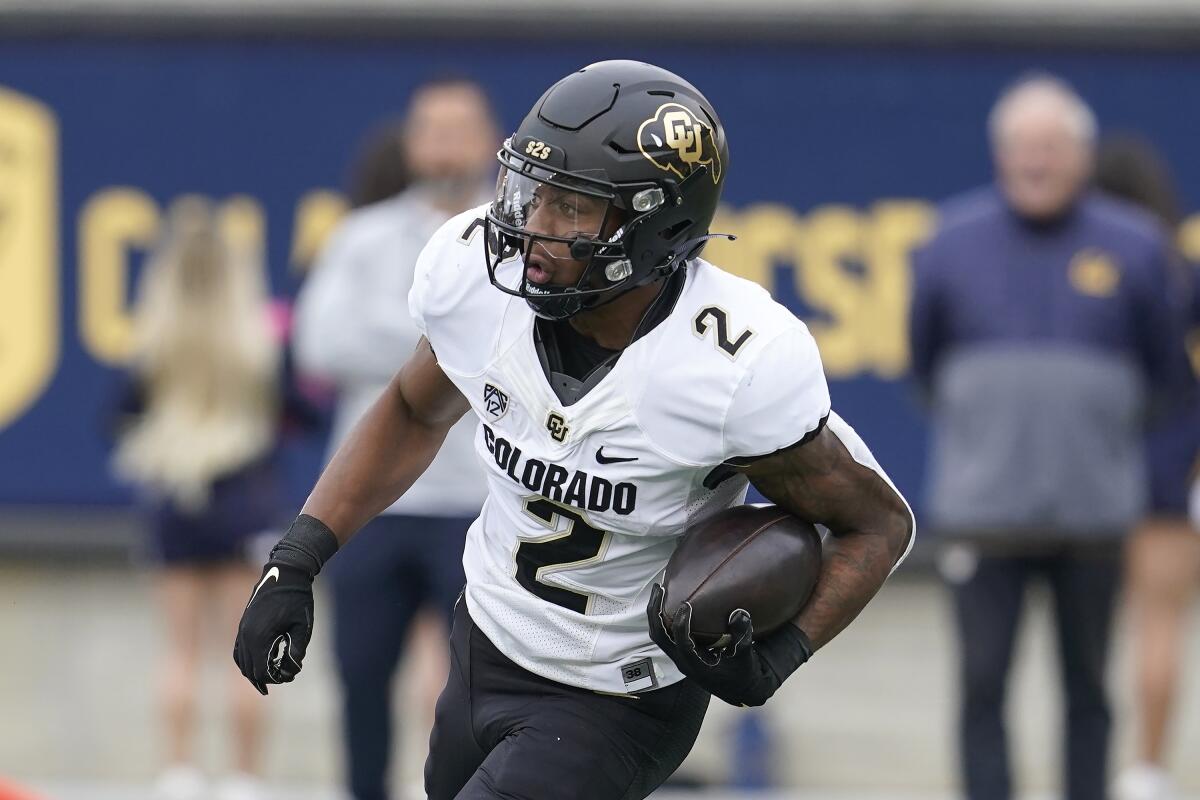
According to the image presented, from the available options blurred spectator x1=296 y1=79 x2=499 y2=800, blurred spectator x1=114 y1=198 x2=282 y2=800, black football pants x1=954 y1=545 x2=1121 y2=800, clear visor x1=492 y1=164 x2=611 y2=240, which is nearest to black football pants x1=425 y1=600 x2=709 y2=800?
clear visor x1=492 y1=164 x2=611 y2=240

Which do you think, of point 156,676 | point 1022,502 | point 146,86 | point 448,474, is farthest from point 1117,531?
point 146,86

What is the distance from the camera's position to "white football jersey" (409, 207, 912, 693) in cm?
348

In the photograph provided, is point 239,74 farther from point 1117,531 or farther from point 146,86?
point 1117,531

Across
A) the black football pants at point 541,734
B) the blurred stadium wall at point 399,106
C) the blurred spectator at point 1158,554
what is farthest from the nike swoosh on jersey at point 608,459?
the blurred stadium wall at point 399,106

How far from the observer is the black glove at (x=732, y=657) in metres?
3.47

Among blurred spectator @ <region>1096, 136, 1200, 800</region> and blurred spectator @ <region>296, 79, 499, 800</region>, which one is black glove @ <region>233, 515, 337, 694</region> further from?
blurred spectator @ <region>1096, 136, 1200, 800</region>

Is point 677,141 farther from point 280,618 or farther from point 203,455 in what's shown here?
point 203,455

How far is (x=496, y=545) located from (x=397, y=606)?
5.94 ft

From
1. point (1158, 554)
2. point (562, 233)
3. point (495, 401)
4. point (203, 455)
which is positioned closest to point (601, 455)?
point (495, 401)

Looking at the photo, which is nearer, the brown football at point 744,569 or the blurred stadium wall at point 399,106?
the brown football at point 744,569

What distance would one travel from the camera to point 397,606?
5.58 metres

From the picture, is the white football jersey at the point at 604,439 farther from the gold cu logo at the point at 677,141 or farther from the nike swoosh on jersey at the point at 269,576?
the nike swoosh on jersey at the point at 269,576

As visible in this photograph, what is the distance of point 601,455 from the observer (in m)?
3.53

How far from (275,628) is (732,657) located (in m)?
0.78
